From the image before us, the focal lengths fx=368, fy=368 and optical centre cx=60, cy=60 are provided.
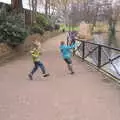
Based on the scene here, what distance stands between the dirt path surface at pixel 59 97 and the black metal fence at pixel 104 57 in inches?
19.5

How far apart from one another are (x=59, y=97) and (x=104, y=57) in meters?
4.97

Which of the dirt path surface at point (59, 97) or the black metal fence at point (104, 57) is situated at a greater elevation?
the black metal fence at point (104, 57)

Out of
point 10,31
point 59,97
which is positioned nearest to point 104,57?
point 59,97

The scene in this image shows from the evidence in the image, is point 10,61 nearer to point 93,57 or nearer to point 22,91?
point 93,57

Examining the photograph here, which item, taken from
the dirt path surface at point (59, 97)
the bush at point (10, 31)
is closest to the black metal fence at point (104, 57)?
the dirt path surface at point (59, 97)

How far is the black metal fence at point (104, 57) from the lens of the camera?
508 inches

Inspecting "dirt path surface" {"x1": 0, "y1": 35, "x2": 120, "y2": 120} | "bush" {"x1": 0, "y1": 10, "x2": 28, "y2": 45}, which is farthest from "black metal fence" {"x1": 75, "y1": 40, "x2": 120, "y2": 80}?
"bush" {"x1": 0, "y1": 10, "x2": 28, "y2": 45}

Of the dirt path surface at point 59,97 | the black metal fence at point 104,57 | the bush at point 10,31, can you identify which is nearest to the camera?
the dirt path surface at point 59,97

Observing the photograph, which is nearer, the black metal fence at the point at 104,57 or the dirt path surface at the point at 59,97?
the dirt path surface at the point at 59,97

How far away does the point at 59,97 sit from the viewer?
382 inches

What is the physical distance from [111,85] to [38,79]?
9.19 ft

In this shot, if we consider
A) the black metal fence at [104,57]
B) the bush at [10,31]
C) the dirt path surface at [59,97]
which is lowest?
the dirt path surface at [59,97]

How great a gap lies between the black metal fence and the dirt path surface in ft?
1.63

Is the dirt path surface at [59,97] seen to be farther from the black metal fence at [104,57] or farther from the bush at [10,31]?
the bush at [10,31]
